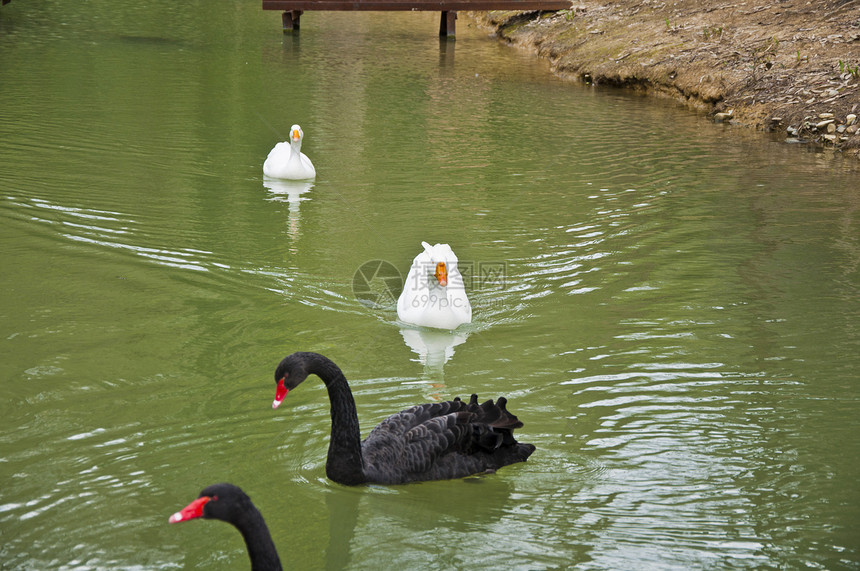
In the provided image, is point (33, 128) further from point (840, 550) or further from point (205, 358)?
point (840, 550)

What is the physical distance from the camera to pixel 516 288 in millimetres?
9469

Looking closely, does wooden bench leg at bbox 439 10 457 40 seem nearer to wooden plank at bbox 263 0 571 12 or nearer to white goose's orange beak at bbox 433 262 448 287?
wooden plank at bbox 263 0 571 12

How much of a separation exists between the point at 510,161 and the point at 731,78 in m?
6.99

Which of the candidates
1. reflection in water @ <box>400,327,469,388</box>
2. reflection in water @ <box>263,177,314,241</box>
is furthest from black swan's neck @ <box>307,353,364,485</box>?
reflection in water @ <box>263,177,314,241</box>

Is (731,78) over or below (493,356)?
over

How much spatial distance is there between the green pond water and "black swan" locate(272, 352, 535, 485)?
0.15 m

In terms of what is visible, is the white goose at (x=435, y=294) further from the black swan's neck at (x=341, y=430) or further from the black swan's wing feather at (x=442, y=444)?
the black swan's neck at (x=341, y=430)

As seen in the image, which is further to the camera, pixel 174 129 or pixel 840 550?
pixel 174 129

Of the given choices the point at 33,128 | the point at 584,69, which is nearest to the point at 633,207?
the point at 33,128

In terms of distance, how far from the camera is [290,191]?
12766mm

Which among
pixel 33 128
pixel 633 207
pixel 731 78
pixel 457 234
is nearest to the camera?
pixel 457 234

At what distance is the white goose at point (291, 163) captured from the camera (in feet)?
42.7

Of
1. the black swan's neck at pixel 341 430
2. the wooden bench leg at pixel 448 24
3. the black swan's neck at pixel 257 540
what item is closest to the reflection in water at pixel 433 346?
the black swan's neck at pixel 341 430

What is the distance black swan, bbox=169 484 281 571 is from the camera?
13.1 ft
